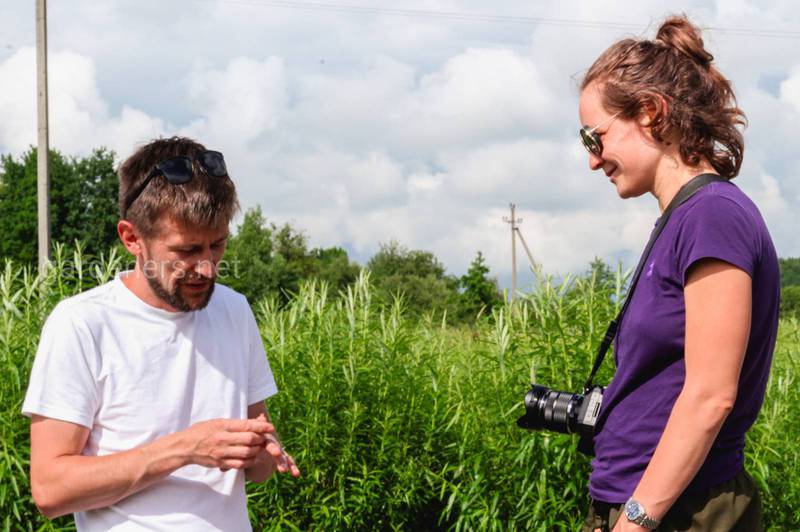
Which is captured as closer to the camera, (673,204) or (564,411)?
(673,204)

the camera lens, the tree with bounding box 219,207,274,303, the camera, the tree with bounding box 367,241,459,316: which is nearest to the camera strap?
the camera

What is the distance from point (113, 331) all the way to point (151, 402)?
0.15 m

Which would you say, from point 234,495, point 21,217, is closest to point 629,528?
point 234,495

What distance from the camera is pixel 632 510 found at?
1760 millimetres

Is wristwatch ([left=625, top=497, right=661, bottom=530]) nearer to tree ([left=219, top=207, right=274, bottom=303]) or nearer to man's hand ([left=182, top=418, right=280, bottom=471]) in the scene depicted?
man's hand ([left=182, top=418, right=280, bottom=471])

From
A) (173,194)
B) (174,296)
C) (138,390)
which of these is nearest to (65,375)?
(138,390)

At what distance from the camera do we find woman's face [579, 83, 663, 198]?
190 cm

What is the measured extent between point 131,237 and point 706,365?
3.78 feet

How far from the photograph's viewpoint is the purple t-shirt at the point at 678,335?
1.73 meters

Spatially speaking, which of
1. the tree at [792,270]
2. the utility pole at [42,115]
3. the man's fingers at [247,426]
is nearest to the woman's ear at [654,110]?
the man's fingers at [247,426]

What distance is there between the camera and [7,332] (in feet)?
13.2

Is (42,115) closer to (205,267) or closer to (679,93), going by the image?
(205,267)

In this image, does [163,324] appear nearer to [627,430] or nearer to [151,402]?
[151,402]

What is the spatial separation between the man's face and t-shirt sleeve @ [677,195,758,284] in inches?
36.5
